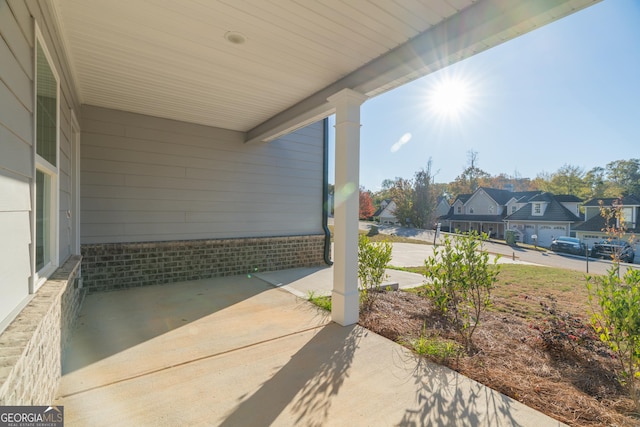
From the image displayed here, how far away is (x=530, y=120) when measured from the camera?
2561cm

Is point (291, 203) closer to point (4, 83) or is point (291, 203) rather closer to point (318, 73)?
point (318, 73)

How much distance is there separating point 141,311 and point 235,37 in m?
3.62

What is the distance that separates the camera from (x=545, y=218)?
75.0 ft

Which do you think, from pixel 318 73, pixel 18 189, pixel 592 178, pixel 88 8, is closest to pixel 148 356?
pixel 18 189

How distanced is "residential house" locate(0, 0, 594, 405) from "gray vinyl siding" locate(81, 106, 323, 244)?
0.02m

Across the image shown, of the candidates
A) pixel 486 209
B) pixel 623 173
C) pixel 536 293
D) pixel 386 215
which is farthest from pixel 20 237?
pixel 623 173

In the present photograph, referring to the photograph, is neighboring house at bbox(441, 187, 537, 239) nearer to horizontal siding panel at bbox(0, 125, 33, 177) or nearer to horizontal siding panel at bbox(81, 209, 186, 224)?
horizontal siding panel at bbox(81, 209, 186, 224)

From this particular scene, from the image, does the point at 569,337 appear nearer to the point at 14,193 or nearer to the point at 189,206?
the point at 14,193

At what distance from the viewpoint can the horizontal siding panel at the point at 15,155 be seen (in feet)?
4.49

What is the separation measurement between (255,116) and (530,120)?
96.4 feet

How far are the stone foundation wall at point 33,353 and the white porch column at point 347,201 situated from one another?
265cm

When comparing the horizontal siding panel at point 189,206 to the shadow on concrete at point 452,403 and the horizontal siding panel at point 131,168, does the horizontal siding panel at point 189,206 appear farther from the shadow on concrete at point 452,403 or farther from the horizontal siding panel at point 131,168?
the shadow on concrete at point 452,403

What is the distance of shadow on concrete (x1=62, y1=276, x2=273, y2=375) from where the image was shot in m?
2.85

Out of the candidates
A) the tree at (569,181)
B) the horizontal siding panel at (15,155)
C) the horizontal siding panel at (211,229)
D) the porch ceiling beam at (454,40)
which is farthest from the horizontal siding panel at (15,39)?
the tree at (569,181)
